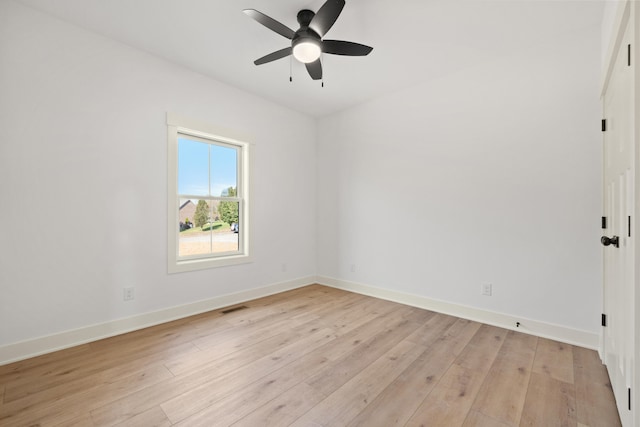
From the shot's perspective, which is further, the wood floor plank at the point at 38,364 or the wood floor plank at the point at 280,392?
the wood floor plank at the point at 38,364

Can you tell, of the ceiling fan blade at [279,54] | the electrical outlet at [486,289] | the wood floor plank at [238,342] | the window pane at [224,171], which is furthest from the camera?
the window pane at [224,171]

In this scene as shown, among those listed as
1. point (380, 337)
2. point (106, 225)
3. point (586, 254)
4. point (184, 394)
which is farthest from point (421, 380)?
point (106, 225)

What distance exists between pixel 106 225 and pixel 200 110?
5.19ft

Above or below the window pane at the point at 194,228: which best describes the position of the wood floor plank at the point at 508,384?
below

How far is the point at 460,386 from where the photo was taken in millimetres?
1832

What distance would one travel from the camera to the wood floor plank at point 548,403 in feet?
4.99

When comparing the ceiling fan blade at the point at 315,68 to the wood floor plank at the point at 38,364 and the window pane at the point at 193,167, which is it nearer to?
the window pane at the point at 193,167

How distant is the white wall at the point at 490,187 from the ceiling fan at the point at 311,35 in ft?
5.06

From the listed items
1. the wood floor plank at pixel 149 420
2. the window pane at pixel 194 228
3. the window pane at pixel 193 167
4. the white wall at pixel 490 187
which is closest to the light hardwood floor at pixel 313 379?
the wood floor plank at pixel 149 420

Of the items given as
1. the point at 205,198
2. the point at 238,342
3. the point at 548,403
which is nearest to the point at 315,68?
the point at 205,198

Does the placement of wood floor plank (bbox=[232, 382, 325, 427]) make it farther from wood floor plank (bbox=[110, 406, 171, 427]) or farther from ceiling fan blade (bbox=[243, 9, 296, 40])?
ceiling fan blade (bbox=[243, 9, 296, 40])

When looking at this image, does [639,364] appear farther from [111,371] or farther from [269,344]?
[111,371]

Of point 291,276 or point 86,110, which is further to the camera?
point 291,276

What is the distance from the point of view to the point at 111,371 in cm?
199
